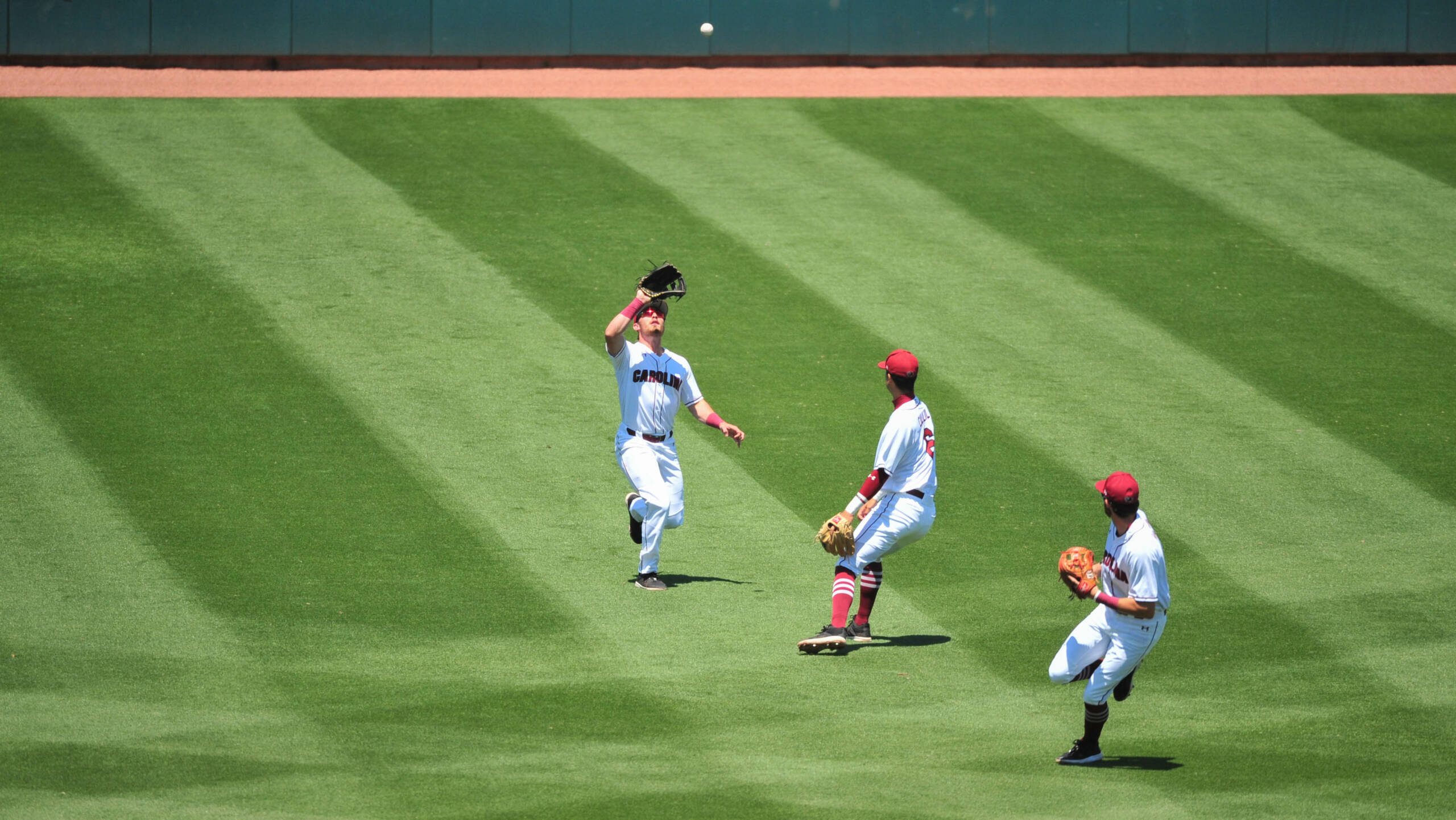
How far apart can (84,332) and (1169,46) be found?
16.4 metres

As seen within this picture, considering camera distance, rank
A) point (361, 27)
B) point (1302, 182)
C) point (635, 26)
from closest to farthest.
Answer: point (1302, 182)
point (361, 27)
point (635, 26)

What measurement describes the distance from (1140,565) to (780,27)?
54.5ft

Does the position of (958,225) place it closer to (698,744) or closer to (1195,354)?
(1195,354)

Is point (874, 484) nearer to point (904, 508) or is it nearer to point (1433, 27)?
point (904, 508)

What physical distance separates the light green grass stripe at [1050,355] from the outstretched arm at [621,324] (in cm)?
387

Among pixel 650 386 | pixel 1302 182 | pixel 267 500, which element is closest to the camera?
pixel 650 386

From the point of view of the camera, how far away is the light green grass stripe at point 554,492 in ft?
24.2

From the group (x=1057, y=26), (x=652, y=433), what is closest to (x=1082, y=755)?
(x=652, y=433)

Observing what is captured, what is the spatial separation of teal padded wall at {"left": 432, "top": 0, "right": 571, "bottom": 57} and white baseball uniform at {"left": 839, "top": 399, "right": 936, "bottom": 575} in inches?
574

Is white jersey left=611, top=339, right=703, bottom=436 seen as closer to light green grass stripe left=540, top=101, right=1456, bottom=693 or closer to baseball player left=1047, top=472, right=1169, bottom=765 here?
light green grass stripe left=540, top=101, right=1456, bottom=693

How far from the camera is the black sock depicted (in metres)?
7.24

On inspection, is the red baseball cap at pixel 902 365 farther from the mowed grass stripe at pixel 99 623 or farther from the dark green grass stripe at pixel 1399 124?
the dark green grass stripe at pixel 1399 124

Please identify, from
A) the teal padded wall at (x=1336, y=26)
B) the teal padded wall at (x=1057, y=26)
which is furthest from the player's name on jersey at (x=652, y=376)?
the teal padded wall at (x=1336, y=26)

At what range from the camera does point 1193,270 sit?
52.7 ft
